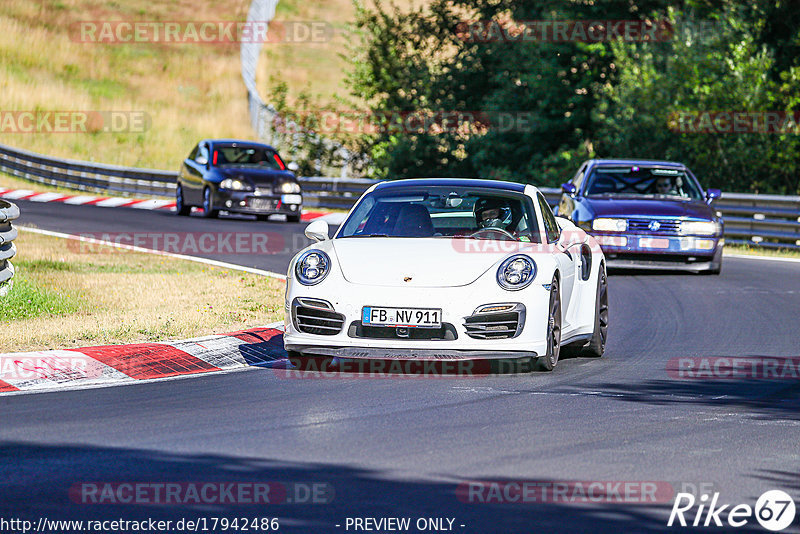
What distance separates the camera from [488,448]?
23.0 ft

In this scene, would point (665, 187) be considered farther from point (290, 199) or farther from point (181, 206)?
point (181, 206)

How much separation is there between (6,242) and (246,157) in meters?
16.8

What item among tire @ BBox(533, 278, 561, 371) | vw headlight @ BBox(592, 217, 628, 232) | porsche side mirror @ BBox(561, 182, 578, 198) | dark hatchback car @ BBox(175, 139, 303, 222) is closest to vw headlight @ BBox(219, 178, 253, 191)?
dark hatchback car @ BBox(175, 139, 303, 222)

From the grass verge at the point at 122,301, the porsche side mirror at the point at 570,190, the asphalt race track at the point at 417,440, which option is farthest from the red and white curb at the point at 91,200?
the asphalt race track at the point at 417,440

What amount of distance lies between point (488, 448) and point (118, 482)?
6.31 ft

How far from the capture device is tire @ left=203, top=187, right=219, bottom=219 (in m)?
27.8

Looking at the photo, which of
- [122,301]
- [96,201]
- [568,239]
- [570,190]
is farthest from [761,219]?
[96,201]

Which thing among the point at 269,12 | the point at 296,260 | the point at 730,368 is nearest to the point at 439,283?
the point at 296,260

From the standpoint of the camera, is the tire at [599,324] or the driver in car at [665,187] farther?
the driver in car at [665,187]

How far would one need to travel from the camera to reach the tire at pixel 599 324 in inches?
431

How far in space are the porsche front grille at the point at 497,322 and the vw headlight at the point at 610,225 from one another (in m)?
8.96

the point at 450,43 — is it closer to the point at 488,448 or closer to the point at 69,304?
the point at 69,304

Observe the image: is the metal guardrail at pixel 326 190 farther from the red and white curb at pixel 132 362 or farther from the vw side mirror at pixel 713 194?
the red and white curb at pixel 132 362

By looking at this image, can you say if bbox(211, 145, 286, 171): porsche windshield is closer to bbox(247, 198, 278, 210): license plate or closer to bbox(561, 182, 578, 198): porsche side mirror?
bbox(247, 198, 278, 210): license plate
